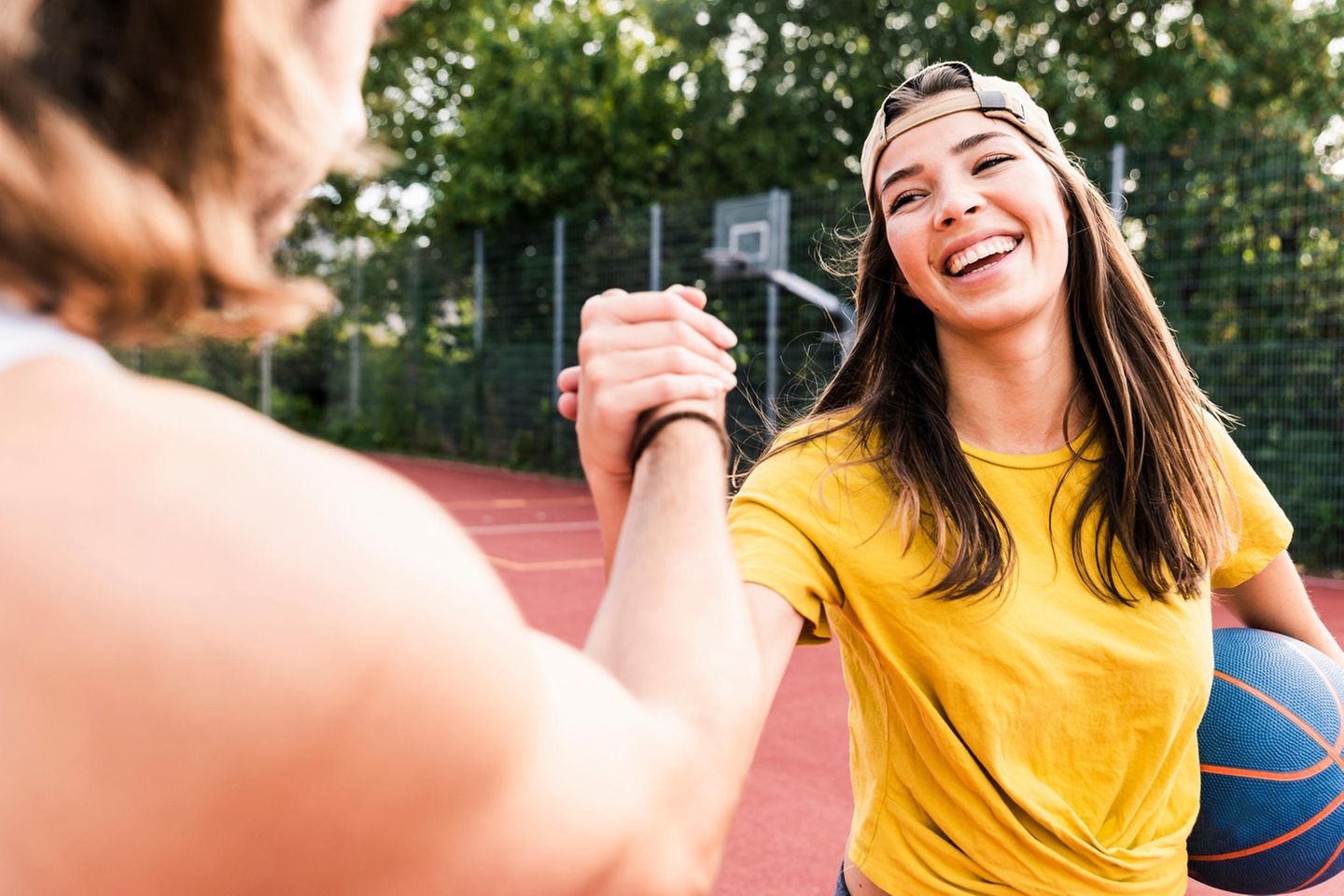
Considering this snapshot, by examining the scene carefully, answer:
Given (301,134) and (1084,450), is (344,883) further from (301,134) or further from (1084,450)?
(1084,450)

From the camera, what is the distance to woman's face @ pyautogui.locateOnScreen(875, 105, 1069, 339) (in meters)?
1.92

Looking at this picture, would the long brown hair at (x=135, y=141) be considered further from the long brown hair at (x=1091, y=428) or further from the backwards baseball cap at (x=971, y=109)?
the backwards baseball cap at (x=971, y=109)

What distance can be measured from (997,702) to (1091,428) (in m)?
0.59

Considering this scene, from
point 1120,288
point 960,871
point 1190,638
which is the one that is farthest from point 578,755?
point 1120,288

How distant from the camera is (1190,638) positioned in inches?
68.6

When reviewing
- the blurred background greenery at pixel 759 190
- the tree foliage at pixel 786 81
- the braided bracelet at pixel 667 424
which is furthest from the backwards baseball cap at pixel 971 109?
the tree foliage at pixel 786 81

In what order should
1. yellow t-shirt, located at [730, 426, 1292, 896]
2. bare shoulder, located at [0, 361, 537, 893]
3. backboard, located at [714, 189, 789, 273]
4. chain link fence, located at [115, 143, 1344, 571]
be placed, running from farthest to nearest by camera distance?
backboard, located at [714, 189, 789, 273], chain link fence, located at [115, 143, 1344, 571], yellow t-shirt, located at [730, 426, 1292, 896], bare shoulder, located at [0, 361, 537, 893]

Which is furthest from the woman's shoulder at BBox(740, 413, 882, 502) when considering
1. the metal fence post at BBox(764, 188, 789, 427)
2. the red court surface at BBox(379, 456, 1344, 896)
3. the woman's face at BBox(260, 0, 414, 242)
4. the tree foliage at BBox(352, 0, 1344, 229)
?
the tree foliage at BBox(352, 0, 1344, 229)

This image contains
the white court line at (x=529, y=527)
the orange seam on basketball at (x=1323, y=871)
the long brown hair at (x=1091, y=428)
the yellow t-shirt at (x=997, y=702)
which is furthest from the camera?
the white court line at (x=529, y=527)

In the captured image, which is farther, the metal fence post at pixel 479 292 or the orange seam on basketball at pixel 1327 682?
the metal fence post at pixel 479 292

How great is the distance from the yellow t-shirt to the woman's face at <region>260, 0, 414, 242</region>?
2.92 feet

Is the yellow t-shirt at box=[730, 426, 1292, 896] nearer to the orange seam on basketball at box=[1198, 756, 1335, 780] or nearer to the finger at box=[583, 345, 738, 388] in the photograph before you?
the orange seam on basketball at box=[1198, 756, 1335, 780]

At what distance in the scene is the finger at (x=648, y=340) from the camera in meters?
1.12

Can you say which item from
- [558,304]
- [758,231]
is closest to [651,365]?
[758,231]
